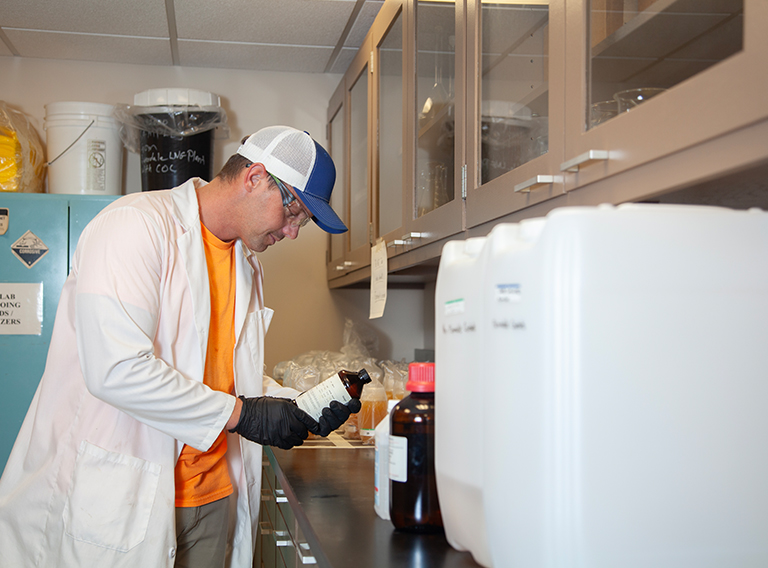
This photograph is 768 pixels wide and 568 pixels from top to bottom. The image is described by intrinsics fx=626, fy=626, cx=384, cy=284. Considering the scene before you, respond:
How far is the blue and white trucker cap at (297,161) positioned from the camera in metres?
1.48

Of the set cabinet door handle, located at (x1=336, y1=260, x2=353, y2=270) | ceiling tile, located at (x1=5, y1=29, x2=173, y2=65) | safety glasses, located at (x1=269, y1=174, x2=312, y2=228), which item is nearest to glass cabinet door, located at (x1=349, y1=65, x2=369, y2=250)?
cabinet door handle, located at (x1=336, y1=260, x2=353, y2=270)

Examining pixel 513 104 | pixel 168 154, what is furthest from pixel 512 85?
pixel 168 154

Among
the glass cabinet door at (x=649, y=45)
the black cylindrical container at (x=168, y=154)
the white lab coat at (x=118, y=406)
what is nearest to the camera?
the glass cabinet door at (x=649, y=45)

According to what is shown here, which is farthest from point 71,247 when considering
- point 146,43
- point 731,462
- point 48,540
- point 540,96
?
point 731,462

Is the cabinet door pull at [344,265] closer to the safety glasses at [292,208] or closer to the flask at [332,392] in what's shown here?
the safety glasses at [292,208]

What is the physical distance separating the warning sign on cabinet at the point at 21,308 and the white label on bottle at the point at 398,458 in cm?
197

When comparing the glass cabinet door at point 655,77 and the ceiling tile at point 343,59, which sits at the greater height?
the ceiling tile at point 343,59

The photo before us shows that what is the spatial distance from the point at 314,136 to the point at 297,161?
1.63 metres

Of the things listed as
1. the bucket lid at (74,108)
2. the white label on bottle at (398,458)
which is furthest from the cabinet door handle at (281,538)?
the bucket lid at (74,108)

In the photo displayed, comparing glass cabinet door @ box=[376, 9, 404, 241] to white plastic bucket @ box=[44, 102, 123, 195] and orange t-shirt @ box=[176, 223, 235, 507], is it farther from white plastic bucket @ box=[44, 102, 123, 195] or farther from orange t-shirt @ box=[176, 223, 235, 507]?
white plastic bucket @ box=[44, 102, 123, 195]

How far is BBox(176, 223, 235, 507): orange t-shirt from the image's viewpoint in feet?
4.78

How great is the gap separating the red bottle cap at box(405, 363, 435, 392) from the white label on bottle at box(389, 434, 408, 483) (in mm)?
75

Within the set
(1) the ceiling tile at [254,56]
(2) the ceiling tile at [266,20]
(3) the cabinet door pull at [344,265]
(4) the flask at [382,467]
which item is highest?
(1) the ceiling tile at [254,56]

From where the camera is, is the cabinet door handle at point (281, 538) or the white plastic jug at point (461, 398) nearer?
the white plastic jug at point (461, 398)
